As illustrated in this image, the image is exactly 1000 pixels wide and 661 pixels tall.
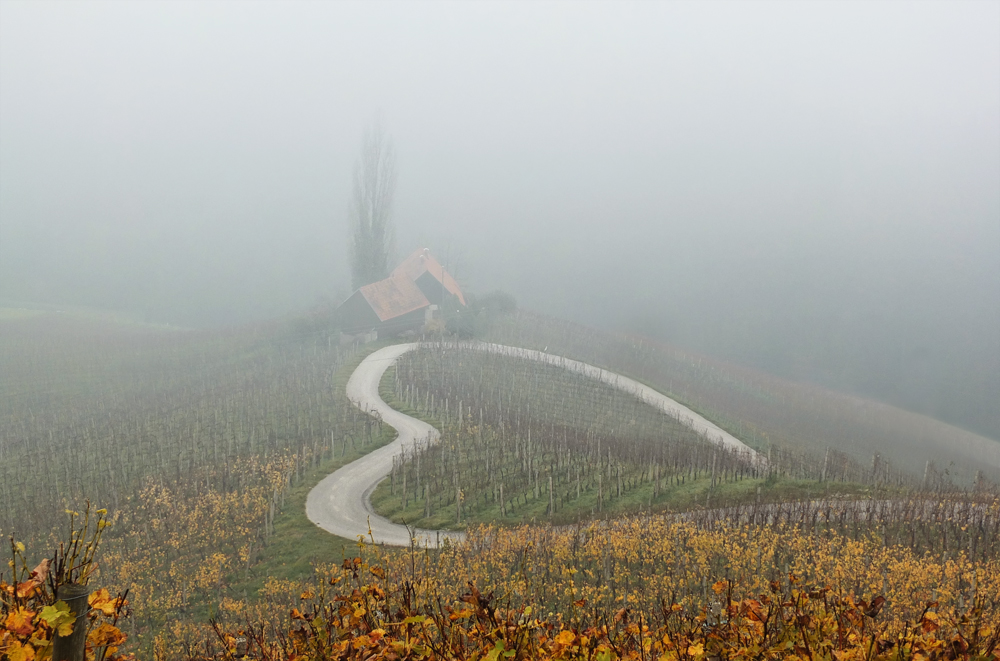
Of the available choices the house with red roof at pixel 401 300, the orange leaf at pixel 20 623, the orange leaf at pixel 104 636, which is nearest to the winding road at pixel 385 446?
the orange leaf at pixel 104 636

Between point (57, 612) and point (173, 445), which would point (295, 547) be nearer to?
point (173, 445)

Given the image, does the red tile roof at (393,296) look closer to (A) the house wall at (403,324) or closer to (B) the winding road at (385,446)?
(A) the house wall at (403,324)

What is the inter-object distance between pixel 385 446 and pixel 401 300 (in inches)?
1443

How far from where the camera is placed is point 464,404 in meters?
47.7

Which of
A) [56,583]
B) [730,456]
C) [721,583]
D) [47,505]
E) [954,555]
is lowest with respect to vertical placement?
[47,505]

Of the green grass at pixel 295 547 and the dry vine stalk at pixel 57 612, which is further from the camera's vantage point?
the green grass at pixel 295 547

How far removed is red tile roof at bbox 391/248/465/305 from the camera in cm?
7794

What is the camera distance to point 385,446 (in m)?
38.3

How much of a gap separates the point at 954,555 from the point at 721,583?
20.0 meters

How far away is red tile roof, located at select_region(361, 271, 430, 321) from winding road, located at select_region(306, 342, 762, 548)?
5.32 meters

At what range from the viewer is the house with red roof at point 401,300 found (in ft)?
231

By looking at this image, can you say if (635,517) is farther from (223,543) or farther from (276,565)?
(223,543)

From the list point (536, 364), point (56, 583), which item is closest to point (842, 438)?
point (536, 364)

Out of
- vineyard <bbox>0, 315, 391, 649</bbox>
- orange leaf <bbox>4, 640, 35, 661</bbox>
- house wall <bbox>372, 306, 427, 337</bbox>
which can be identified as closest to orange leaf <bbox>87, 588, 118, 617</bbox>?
orange leaf <bbox>4, 640, 35, 661</bbox>
